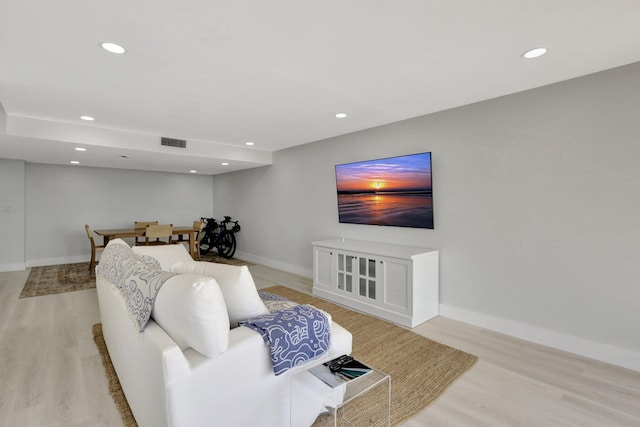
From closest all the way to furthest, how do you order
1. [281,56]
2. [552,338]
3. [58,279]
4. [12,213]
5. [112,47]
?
[112,47] < [281,56] < [552,338] < [58,279] < [12,213]

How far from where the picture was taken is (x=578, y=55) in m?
2.13

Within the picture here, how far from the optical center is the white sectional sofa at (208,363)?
1349 mm

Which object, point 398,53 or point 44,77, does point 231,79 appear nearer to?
point 398,53

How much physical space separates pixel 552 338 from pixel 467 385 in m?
1.17

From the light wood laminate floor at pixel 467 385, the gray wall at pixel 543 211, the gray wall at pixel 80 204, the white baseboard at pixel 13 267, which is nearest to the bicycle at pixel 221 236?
the gray wall at pixel 80 204

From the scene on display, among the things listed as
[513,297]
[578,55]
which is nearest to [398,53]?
[578,55]

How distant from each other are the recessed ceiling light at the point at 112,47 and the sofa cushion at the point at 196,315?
63.4 inches

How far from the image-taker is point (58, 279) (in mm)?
5062

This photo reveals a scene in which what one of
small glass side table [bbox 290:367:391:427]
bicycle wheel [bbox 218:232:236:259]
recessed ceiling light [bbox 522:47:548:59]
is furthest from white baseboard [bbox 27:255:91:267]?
recessed ceiling light [bbox 522:47:548:59]

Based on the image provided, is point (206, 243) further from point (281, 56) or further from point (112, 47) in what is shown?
point (281, 56)

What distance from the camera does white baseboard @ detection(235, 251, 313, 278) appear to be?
539cm

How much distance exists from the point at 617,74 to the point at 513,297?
2.07 m

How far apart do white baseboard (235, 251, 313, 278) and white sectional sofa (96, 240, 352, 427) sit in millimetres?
3526

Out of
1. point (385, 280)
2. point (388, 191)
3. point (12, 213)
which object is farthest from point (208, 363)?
point (12, 213)
